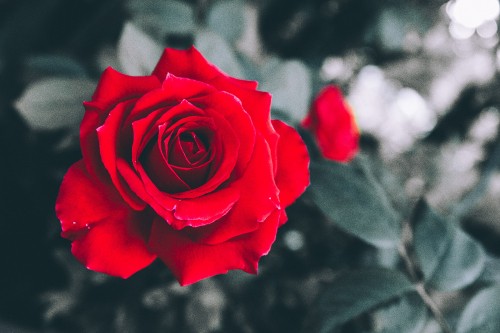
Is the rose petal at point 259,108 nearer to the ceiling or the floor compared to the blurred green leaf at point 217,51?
nearer to the ceiling

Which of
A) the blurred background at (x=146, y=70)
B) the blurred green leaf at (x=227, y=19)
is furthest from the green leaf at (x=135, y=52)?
the blurred green leaf at (x=227, y=19)

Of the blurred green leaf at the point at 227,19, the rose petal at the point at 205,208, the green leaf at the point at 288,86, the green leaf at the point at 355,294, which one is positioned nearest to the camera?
the rose petal at the point at 205,208

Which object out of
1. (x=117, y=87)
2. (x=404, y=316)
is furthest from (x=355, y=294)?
(x=117, y=87)

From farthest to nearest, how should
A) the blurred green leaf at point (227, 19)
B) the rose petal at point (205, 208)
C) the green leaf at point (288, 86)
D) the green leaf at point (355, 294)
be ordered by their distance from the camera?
1. the blurred green leaf at point (227, 19)
2. the green leaf at point (288, 86)
3. the green leaf at point (355, 294)
4. the rose petal at point (205, 208)

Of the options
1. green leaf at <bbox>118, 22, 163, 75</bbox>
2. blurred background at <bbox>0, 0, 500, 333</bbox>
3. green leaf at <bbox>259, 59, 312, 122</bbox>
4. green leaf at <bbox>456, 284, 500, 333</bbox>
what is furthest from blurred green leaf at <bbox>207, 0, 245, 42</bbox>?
green leaf at <bbox>456, 284, 500, 333</bbox>

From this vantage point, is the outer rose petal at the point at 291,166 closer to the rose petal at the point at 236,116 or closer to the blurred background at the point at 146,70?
the rose petal at the point at 236,116

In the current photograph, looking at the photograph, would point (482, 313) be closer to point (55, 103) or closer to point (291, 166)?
point (291, 166)
